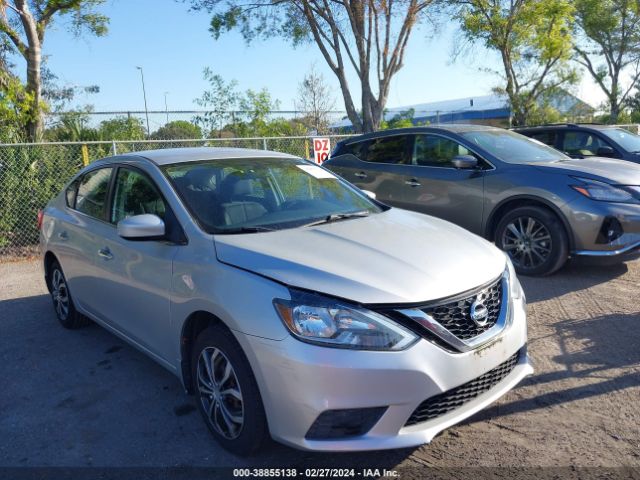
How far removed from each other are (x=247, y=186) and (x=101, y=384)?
1.75 metres

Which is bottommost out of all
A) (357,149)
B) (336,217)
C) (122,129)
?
(336,217)

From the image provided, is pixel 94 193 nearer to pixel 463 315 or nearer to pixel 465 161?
pixel 463 315

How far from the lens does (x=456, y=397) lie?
8.58 feet

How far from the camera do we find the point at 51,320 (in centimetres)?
539

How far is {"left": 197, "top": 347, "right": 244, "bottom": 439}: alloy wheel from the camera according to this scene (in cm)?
280

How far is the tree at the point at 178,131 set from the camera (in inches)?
642

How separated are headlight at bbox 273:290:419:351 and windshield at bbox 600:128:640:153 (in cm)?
817

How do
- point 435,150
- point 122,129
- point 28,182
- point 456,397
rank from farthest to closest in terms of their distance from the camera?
point 122,129 < point 28,182 < point 435,150 < point 456,397

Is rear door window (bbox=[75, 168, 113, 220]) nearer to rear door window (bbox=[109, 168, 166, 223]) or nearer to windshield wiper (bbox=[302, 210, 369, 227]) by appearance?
rear door window (bbox=[109, 168, 166, 223])

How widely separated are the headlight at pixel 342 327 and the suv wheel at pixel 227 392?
0.39 m

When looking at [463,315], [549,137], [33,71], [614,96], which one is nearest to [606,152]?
[549,137]

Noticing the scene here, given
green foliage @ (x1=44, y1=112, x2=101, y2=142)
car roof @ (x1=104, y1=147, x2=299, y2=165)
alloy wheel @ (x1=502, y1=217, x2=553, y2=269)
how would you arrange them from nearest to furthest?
1. car roof @ (x1=104, y1=147, x2=299, y2=165)
2. alloy wheel @ (x1=502, y1=217, x2=553, y2=269)
3. green foliage @ (x1=44, y1=112, x2=101, y2=142)

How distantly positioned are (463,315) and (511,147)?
4.63 m

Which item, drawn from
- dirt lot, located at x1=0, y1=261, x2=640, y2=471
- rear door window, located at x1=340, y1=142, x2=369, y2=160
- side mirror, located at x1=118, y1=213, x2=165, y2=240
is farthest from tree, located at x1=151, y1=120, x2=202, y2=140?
side mirror, located at x1=118, y1=213, x2=165, y2=240
